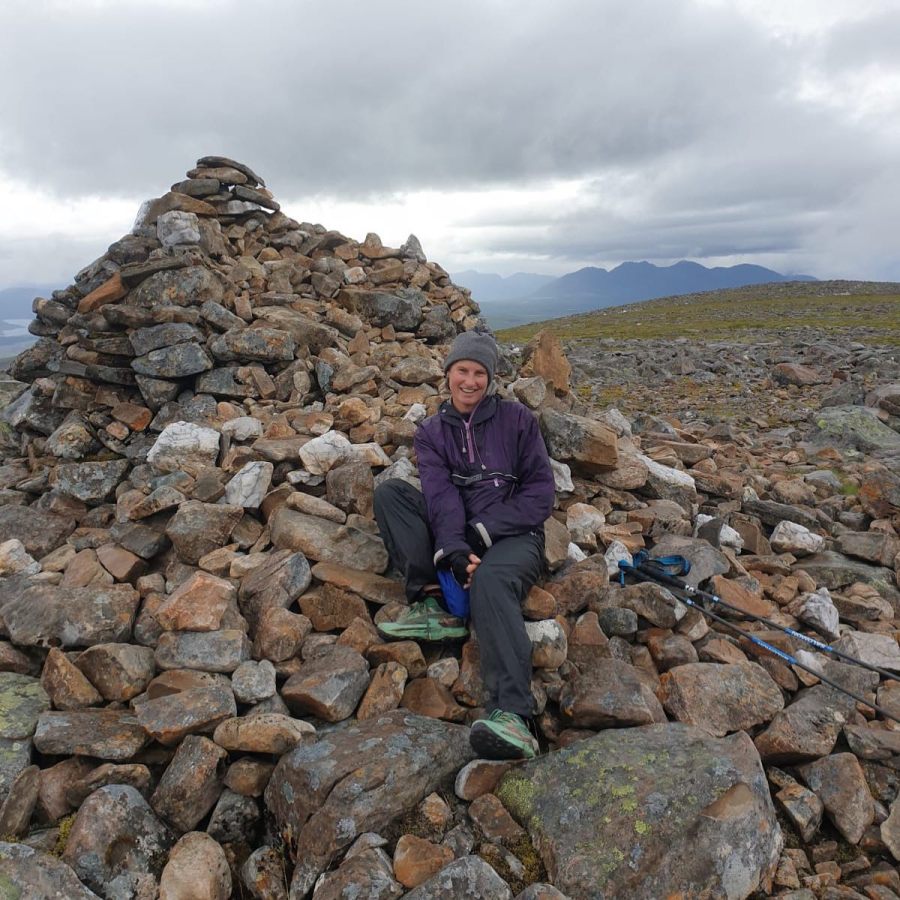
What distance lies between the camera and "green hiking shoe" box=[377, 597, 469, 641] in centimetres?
606

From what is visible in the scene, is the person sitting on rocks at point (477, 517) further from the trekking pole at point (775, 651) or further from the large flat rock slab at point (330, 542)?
the trekking pole at point (775, 651)

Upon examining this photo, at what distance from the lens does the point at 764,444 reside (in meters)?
15.7

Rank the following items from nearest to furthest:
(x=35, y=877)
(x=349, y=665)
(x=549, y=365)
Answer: (x=35, y=877), (x=349, y=665), (x=549, y=365)

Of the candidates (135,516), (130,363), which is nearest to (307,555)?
(135,516)

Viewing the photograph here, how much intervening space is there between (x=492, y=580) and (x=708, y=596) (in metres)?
2.60

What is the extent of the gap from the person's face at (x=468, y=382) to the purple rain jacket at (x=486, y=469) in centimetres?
11

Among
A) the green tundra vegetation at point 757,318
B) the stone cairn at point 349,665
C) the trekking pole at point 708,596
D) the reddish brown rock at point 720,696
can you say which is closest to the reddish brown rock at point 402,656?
the stone cairn at point 349,665

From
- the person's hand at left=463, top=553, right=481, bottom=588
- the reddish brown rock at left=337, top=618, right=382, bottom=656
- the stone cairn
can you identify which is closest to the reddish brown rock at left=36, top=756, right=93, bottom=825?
the stone cairn

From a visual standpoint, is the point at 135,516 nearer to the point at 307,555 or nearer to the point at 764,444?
the point at 307,555

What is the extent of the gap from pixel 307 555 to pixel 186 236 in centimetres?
816

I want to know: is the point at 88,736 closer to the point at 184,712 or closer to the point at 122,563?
the point at 184,712

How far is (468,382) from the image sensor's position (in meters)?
6.87

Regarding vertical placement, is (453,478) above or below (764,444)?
above

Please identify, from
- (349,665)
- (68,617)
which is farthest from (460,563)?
(68,617)
